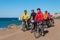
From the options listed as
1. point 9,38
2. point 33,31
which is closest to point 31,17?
point 33,31

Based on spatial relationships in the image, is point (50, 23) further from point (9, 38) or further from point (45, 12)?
point (9, 38)

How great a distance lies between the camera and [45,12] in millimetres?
24469

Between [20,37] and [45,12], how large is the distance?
4.52 metres

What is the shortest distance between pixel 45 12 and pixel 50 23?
135 centimetres

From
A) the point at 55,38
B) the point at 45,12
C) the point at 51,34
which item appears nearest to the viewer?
the point at 55,38

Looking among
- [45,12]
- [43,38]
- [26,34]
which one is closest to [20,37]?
[26,34]

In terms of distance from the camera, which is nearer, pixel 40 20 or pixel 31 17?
pixel 40 20

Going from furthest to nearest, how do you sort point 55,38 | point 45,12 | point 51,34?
point 45,12, point 51,34, point 55,38

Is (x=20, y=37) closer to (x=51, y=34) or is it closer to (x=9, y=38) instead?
(x=9, y=38)

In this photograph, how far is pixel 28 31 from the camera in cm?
2303

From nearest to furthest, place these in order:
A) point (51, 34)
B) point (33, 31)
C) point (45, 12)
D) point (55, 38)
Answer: point (55, 38) < point (51, 34) < point (33, 31) < point (45, 12)

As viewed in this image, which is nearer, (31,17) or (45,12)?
(31,17)

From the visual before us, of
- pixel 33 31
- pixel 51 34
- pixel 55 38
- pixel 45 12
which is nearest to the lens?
pixel 55 38

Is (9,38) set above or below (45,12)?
below
